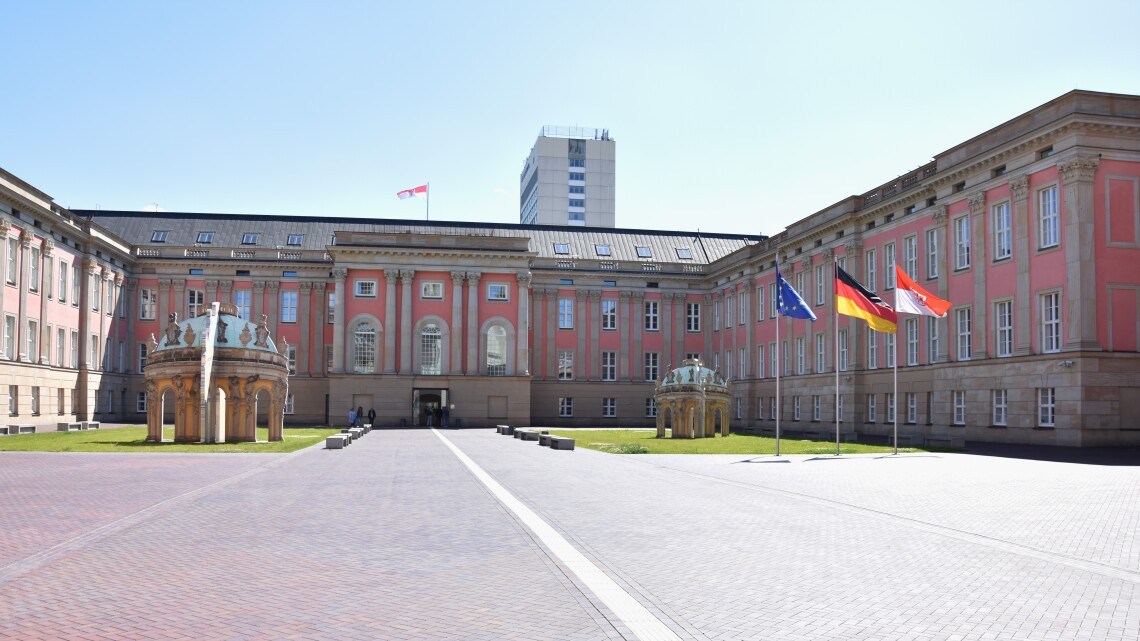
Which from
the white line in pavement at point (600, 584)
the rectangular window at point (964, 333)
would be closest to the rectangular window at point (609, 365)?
the rectangular window at point (964, 333)

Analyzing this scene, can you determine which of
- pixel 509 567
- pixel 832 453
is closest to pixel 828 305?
pixel 832 453

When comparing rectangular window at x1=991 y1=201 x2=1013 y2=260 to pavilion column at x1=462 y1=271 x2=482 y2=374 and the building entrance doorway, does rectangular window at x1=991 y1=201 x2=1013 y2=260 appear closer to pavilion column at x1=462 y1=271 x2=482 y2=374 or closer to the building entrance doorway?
pavilion column at x1=462 y1=271 x2=482 y2=374

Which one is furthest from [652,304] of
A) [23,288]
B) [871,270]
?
[23,288]

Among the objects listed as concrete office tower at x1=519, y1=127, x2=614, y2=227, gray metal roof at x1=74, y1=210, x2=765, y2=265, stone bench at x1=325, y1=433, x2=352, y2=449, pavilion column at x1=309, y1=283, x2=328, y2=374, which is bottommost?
stone bench at x1=325, y1=433, x2=352, y2=449

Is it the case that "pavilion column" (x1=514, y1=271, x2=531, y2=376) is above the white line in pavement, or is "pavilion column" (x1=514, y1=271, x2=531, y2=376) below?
above

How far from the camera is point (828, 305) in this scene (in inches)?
2475

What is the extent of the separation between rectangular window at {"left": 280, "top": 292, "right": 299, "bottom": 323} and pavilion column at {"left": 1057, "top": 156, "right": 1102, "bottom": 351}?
198ft

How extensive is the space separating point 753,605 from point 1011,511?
393 inches

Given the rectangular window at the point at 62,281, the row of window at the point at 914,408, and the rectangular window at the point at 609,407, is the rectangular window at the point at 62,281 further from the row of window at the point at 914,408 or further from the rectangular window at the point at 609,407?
the row of window at the point at 914,408

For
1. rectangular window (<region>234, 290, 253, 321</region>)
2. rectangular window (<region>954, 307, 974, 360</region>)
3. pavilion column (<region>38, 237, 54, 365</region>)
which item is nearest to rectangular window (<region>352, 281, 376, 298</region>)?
rectangular window (<region>234, 290, 253, 321</region>)

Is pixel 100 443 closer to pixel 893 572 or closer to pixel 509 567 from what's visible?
pixel 509 567

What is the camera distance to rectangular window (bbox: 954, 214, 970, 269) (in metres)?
48.0

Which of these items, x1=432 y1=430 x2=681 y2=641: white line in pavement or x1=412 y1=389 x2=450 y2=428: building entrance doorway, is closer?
x1=432 y1=430 x2=681 y2=641: white line in pavement

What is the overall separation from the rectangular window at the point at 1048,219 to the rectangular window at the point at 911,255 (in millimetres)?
10552
